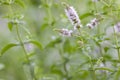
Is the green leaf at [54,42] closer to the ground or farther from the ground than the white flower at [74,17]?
closer to the ground

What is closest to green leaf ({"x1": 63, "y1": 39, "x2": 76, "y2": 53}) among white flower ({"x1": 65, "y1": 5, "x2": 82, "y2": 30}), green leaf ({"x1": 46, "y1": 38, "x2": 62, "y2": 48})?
green leaf ({"x1": 46, "y1": 38, "x2": 62, "y2": 48})

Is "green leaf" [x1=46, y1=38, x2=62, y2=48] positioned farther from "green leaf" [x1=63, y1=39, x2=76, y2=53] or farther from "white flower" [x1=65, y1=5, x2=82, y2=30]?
"white flower" [x1=65, y1=5, x2=82, y2=30]

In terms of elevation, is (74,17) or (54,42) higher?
(74,17)

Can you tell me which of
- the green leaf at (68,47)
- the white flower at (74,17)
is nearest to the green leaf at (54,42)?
the green leaf at (68,47)

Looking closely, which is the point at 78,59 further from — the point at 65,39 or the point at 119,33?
the point at 119,33

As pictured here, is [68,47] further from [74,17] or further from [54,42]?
[74,17]

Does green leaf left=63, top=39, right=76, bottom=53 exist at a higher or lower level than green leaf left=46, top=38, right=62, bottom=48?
lower

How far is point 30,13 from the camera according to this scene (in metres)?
2.34

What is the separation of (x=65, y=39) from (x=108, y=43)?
219mm

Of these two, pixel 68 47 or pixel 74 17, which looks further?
pixel 68 47

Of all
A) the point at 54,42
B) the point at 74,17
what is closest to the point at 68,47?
the point at 54,42

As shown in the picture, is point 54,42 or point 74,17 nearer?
point 74,17

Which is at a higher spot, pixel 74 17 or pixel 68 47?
pixel 74 17

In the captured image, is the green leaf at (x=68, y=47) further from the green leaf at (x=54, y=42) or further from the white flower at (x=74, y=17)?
the white flower at (x=74, y=17)
